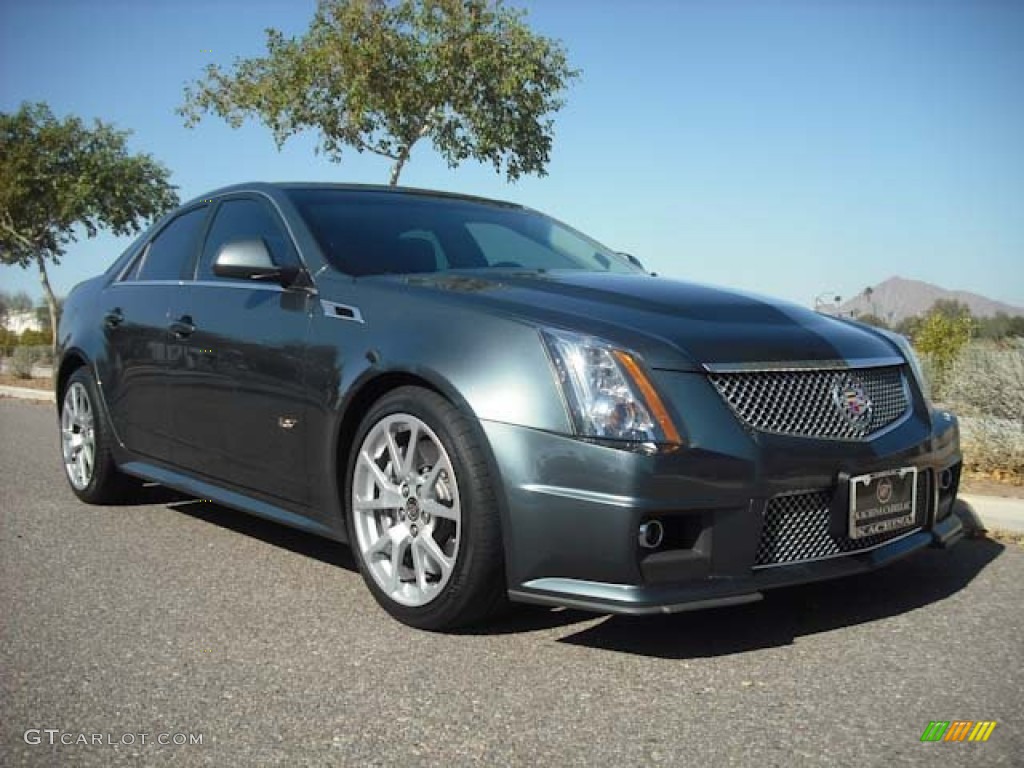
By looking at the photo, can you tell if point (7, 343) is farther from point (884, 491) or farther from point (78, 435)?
point (884, 491)

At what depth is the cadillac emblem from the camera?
3287 mm

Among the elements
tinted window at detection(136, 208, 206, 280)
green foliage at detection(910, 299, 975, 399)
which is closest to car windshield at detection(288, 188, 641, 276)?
tinted window at detection(136, 208, 206, 280)

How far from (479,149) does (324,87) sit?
8.78 feet

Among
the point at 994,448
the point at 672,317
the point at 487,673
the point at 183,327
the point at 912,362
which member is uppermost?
the point at 672,317

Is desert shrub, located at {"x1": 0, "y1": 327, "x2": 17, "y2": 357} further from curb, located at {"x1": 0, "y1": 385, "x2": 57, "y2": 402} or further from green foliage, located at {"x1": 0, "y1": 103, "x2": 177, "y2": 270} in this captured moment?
curb, located at {"x1": 0, "y1": 385, "x2": 57, "y2": 402}

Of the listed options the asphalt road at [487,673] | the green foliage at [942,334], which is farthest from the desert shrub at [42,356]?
the asphalt road at [487,673]

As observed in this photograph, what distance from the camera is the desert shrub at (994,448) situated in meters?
6.56

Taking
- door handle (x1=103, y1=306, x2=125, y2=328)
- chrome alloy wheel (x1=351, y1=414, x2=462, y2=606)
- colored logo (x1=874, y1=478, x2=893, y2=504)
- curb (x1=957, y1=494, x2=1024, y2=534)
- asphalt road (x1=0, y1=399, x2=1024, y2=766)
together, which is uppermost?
door handle (x1=103, y1=306, x2=125, y2=328)

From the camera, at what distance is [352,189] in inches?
181

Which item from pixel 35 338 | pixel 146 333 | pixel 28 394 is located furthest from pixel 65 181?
pixel 146 333

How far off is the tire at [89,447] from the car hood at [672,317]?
8.19 feet

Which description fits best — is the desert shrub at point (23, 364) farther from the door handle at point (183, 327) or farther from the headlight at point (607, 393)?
the headlight at point (607, 393)

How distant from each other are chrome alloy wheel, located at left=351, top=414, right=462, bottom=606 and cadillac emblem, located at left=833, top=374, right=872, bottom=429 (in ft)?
4.05

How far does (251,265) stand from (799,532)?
2.20 metres
